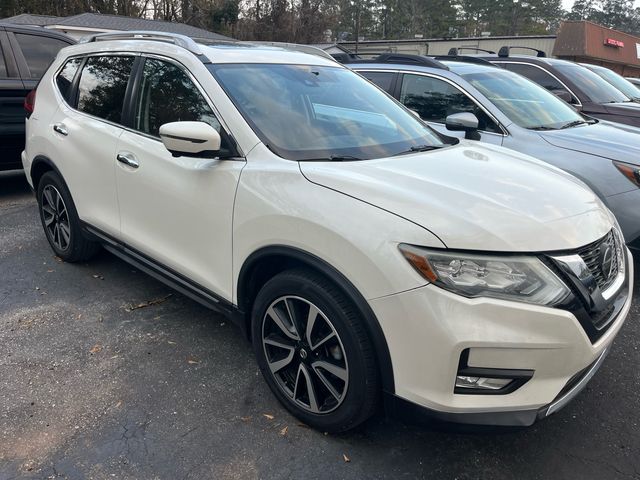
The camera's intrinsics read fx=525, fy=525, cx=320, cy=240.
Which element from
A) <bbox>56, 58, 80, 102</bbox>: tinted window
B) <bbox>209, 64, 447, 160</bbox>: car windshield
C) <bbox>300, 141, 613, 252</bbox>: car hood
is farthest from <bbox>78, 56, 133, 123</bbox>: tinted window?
<bbox>300, 141, 613, 252</bbox>: car hood

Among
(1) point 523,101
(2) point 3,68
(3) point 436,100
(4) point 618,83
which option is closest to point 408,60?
(3) point 436,100

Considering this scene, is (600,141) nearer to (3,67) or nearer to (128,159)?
(128,159)

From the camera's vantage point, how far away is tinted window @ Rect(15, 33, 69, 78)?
20.4ft

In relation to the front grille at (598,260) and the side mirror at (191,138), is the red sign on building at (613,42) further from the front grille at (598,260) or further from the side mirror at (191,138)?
the side mirror at (191,138)

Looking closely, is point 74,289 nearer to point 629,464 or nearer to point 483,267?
point 483,267

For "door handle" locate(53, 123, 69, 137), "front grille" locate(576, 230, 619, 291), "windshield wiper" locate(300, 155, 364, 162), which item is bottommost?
"front grille" locate(576, 230, 619, 291)

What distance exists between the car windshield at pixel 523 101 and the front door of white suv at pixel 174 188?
326cm

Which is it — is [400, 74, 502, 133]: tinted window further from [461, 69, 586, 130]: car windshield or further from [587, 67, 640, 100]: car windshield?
[587, 67, 640, 100]: car windshield

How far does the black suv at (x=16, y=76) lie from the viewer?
19.5ft

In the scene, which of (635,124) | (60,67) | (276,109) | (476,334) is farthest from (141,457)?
(635,124)

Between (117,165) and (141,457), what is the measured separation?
1.88 m

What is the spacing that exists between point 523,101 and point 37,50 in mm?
5639

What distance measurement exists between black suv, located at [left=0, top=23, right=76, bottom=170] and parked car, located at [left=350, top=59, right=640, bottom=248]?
12.6ft

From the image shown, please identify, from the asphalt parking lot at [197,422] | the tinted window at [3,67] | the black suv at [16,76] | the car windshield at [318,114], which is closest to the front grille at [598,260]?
the asphalt parking lot at [197,422]
